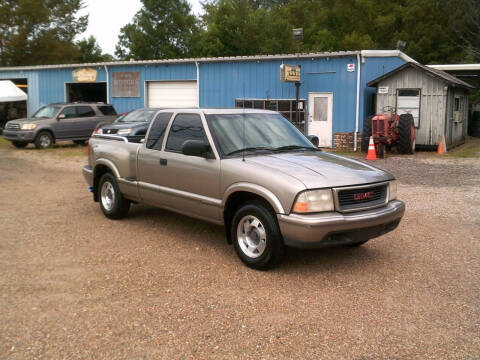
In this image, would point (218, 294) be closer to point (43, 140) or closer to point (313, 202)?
point (313, 202)

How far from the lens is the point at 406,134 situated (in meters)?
16.8

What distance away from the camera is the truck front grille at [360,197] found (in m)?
5.16

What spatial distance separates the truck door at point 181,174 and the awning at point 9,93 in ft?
70.3

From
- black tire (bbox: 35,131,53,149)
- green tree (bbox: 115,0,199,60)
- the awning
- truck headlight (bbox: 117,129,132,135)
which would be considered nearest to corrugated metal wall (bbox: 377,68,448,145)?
truck headlight (bbox: 117,129,132,135)

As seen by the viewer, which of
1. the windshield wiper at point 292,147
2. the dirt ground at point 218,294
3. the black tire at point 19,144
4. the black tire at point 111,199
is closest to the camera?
the dirt ground at point 218,294

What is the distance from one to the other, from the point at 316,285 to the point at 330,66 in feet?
49.7

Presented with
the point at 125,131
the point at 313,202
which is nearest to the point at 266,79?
the point at 125,131

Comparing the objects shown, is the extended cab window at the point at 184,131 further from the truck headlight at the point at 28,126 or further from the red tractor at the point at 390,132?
the truck headlight at the point at 28,126

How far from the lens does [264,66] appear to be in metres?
20.5

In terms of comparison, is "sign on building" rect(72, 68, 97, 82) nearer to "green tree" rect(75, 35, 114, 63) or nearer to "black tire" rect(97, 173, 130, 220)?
"black tire" rect(97, 173, 130, 220)

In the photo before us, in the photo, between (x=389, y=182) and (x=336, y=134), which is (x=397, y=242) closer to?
(x=389, y=182)

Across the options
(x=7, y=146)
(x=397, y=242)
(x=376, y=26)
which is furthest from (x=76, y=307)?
(x=376, y=26)

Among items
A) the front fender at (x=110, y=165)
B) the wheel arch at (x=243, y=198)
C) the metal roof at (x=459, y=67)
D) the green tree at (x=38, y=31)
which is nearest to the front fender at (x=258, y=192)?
the wheel arch at (x=243, y=198)

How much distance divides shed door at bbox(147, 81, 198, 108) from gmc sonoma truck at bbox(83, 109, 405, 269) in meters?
15.8
